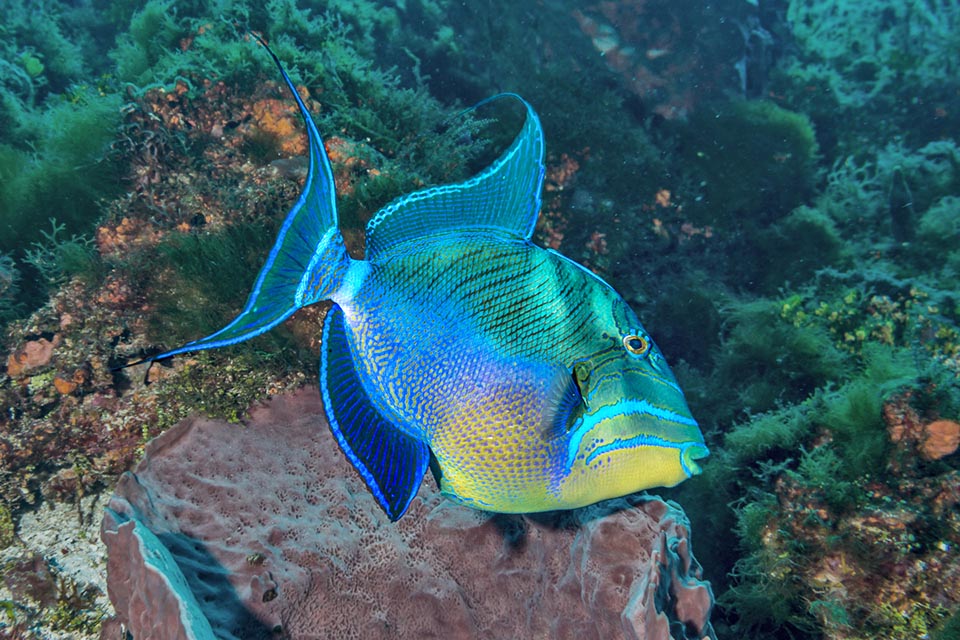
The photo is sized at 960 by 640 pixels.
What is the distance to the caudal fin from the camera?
1.22 meters

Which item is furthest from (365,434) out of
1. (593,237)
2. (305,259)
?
(593,237)

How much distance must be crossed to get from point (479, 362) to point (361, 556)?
1.50 metres

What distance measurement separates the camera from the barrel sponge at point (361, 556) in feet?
6.66

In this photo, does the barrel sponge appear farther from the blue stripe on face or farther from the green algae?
the green algae

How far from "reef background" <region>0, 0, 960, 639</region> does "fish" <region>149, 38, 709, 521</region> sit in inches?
65.7

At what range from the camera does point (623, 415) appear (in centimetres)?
126

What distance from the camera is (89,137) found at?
4340mm

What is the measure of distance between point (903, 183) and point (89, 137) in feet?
31.6

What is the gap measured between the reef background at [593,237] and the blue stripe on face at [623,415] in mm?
2044

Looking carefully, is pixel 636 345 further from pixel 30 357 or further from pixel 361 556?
pixel 30 357

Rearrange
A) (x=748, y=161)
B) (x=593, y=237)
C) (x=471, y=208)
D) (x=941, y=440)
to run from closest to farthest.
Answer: (x=471, y=208), (x=941, y=440), (x=593, y=237), (x=748, y=161)

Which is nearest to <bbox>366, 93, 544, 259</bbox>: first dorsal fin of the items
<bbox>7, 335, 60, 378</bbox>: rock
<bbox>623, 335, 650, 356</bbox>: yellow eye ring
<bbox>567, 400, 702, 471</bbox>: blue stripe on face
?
<bbox>623, 335, 650, 356</bbox>: yellow eye ring

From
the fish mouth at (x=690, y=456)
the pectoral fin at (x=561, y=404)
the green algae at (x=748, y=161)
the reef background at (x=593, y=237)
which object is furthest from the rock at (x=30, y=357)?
the green algae at (x=748, y=161)

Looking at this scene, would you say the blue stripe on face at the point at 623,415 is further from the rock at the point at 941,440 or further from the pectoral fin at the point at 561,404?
the rock at the point at 941,440
